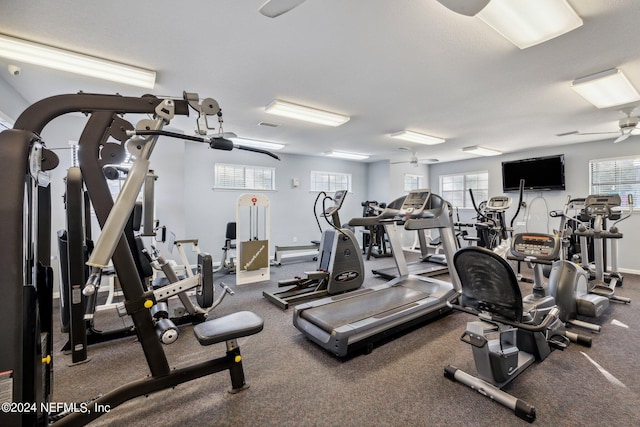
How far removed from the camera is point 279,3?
1368 mm

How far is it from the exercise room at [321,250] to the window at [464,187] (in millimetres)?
3404

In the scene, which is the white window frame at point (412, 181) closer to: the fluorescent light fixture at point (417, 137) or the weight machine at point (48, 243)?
the fluorescent light fixture at point (417, 137)

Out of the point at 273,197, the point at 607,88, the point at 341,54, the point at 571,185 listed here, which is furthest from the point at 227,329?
the point at 571,185

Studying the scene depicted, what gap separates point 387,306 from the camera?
10.2 feet

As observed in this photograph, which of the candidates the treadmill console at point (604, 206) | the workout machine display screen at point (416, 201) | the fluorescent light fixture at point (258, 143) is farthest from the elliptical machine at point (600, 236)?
the fluorescent light fixture at point (258, 143)

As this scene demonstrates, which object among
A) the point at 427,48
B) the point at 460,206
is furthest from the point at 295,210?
the point at 427,48

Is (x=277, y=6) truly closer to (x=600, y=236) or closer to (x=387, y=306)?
(x=387, y=306)

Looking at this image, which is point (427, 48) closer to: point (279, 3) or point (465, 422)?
point (279, 3)

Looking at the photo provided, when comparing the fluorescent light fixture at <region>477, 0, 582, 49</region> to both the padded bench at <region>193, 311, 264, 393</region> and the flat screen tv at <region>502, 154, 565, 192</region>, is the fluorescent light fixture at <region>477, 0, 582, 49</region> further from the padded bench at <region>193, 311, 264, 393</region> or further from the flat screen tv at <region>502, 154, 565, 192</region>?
the flat screen tv at <region>502, 154, 565, 192</region>

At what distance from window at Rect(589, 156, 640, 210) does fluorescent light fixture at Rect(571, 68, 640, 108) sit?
3.10 metres

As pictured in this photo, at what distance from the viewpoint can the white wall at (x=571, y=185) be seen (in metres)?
5.39

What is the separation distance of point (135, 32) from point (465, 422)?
346cm

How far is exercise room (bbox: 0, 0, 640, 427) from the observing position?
1436mm

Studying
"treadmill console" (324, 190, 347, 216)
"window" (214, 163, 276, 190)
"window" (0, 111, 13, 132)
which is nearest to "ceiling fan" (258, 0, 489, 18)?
"treadmill console" (324, 190, 347, 216)
